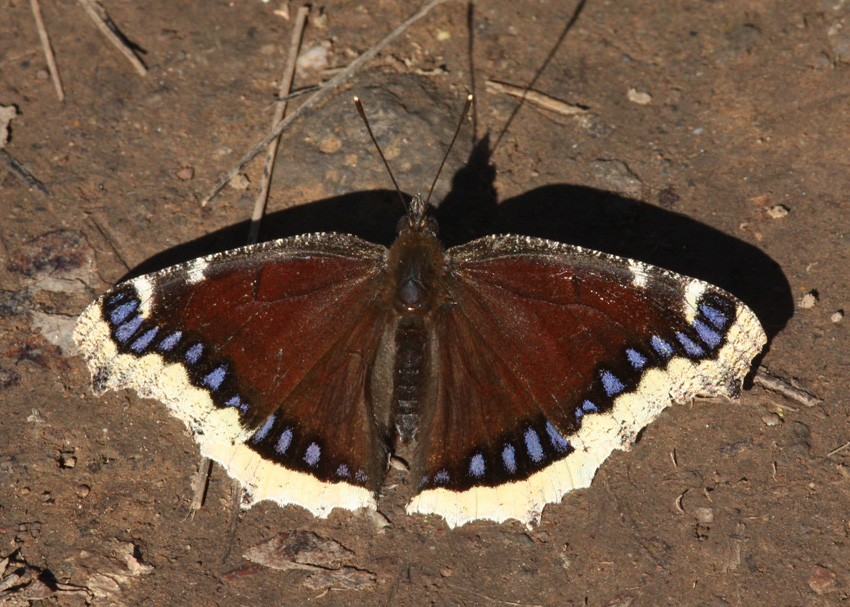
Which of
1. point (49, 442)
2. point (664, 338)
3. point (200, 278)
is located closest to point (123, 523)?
point (49, 442)

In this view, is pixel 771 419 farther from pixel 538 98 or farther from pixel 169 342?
pixel 169 342

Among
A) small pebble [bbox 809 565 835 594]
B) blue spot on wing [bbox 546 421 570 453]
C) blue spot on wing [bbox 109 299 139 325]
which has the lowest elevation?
small pebble [bbox 809 565 835 594]

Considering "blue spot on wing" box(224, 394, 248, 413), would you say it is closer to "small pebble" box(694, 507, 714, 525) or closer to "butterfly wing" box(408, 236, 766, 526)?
"butterfly wing" box(408, 236, 766, 526)

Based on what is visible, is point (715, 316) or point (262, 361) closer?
point (715, 316)

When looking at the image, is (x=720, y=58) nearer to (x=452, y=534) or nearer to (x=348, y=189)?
(x=348, y=189)

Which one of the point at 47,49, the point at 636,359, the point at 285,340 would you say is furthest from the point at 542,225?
the point at 47,49

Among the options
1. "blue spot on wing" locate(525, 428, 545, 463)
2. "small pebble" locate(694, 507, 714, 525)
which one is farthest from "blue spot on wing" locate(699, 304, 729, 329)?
"small pebble" locate(694, 507, 714, 525)

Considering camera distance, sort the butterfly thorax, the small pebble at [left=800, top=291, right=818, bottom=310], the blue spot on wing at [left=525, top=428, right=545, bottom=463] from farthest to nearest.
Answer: the small pebble at [left=800, top=291, right=818, bottom=310], the butterfly thorax, the blue spot on wing at [left=525, top=428, right=545, bottom=463]
